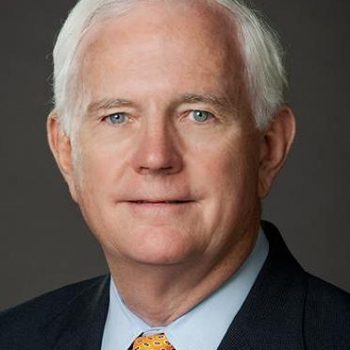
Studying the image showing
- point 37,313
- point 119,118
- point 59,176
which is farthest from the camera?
point 59,176

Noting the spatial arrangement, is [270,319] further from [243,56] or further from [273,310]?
[243,56]

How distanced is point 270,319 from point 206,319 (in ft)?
0.61

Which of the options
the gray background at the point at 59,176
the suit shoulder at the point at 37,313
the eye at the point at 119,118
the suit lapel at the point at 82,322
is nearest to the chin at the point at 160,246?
the eye at the point at 119,118

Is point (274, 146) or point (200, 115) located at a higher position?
point (200, 115)

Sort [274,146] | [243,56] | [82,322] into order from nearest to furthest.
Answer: [243,56]
[274,146]
[82,322]

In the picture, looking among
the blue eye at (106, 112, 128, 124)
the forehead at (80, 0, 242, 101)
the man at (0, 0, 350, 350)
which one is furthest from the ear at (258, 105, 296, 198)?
the blue eye at (106, 112, 128, 124)

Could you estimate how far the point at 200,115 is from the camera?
3863 millimetres

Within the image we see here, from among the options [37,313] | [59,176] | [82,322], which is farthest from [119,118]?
[59,176]

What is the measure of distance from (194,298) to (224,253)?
6.2 inches

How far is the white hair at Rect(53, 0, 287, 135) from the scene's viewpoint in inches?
157

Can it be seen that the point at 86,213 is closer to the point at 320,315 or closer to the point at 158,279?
the point at 158,279

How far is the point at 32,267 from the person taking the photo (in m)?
6.32

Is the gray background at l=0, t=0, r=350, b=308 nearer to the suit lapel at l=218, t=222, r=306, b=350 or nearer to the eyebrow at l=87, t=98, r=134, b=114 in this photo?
the suit lapel at l=218, t=222, r=306, b=350

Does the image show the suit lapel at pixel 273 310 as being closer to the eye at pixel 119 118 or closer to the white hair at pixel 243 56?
the white hair at pixel 243 56
